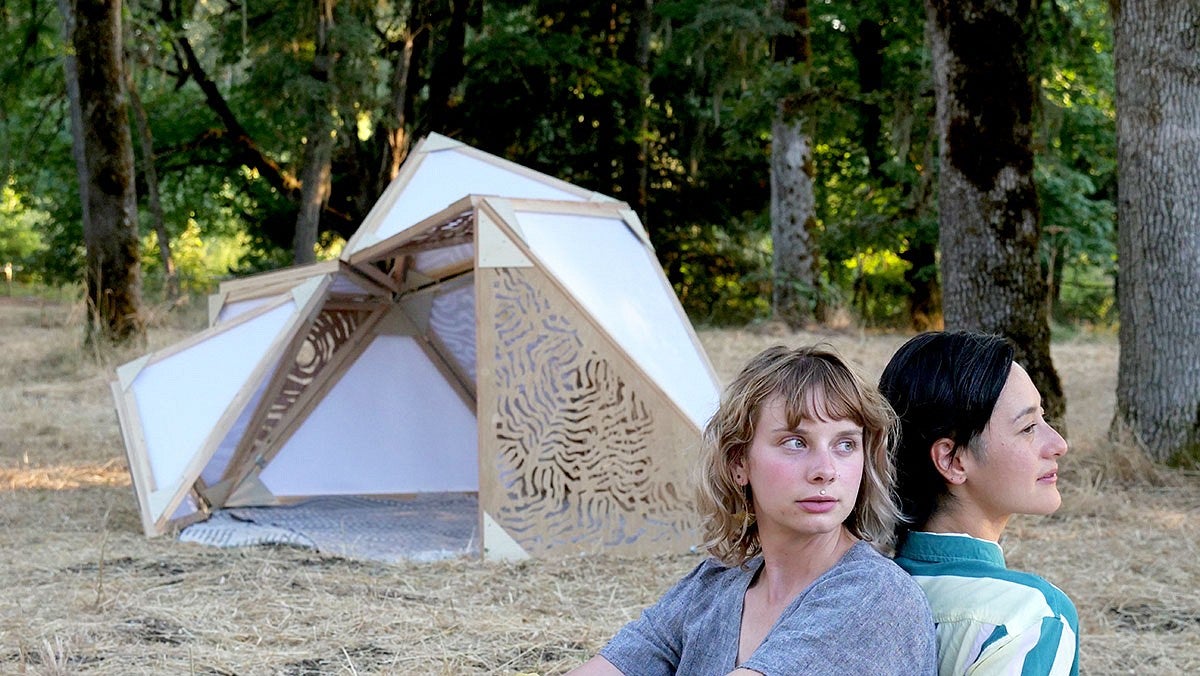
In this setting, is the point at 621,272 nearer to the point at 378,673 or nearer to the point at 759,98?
the point at 378,673

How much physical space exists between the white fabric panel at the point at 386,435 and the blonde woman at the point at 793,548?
186 inches

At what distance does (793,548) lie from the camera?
1908 mm

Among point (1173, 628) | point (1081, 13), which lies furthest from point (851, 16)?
point (1173, 628)

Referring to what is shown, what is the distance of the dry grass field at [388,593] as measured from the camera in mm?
3656

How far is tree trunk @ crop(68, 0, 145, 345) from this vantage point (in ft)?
34.8

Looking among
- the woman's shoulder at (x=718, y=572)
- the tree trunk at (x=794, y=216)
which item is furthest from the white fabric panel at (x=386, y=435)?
the tree trunk at (x=794, y=216)

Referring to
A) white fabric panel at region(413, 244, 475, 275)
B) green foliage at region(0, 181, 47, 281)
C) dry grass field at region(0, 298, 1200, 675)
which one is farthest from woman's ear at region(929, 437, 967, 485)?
green foliage at region(0, 181, 47, 281)

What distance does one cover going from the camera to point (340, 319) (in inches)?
266

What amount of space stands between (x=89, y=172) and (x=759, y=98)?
5620mm

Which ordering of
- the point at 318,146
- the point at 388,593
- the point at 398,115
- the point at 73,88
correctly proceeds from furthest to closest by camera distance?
1. the point at 398,115
2. the point at 318,146
3. the point at 73,88
4. the point at 388,593

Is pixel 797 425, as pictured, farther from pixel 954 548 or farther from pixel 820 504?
pixel 954 548

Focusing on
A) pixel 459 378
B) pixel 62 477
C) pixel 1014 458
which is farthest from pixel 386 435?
pixel 1014 458

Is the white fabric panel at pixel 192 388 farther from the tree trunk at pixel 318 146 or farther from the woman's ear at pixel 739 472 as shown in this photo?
the tree trunk at pixel 318 146

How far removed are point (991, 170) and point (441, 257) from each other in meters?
2.81
